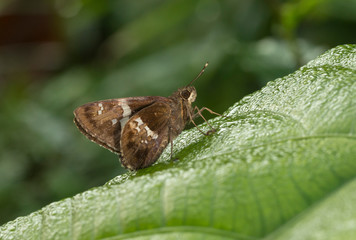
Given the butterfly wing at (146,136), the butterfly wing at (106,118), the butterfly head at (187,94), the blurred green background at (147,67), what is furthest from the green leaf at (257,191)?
the blurred green background at (147,67)

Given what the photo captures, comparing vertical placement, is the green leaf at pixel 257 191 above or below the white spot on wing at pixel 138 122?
below

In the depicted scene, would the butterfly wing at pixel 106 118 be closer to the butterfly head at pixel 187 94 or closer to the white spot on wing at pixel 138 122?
the white spot on wing at pixel 138 122

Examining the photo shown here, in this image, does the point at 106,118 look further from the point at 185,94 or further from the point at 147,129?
the point at 185,94

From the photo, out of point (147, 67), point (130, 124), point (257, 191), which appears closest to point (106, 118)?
point (130, 124)

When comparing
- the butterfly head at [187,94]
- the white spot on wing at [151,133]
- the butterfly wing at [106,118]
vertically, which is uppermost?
the butterfly wing at [106,118]

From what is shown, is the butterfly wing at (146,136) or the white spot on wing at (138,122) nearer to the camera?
the butterfly wing at (146,136)

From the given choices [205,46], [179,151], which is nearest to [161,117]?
[179,151]

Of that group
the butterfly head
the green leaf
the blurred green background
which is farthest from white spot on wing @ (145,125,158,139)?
the blurred green background
